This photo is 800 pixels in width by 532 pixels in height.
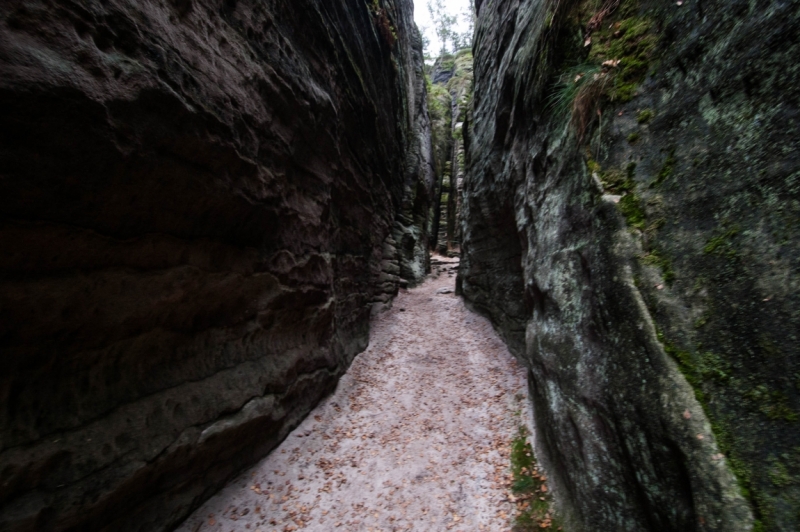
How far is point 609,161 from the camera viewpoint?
13.2 feet

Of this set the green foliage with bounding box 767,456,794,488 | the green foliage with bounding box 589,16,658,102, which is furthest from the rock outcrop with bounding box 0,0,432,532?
the green foliage with bounding box 767,456,794,488

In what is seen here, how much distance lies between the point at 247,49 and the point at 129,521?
594cm

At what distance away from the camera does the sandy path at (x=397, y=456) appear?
463 cm

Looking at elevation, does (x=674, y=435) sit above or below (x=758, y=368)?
below

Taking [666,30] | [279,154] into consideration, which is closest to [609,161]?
[666,30]

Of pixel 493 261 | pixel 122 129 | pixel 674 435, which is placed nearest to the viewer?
pixel 674 435

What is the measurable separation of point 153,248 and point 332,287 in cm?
423

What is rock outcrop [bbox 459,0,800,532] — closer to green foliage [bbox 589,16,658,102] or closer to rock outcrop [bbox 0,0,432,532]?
green foliage [bbox 589,16,658,102]

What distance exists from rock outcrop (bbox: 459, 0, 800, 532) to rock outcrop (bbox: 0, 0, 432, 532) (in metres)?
4.45

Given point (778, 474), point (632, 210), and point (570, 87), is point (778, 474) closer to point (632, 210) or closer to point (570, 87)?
point (632, 210)

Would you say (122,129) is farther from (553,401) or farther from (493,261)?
(493,261)

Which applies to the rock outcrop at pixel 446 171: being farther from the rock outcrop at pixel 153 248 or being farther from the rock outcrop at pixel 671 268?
the rock outcrop at pixel 671 268

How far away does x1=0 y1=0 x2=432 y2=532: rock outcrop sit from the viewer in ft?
8.87

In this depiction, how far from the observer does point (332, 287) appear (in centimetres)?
777
